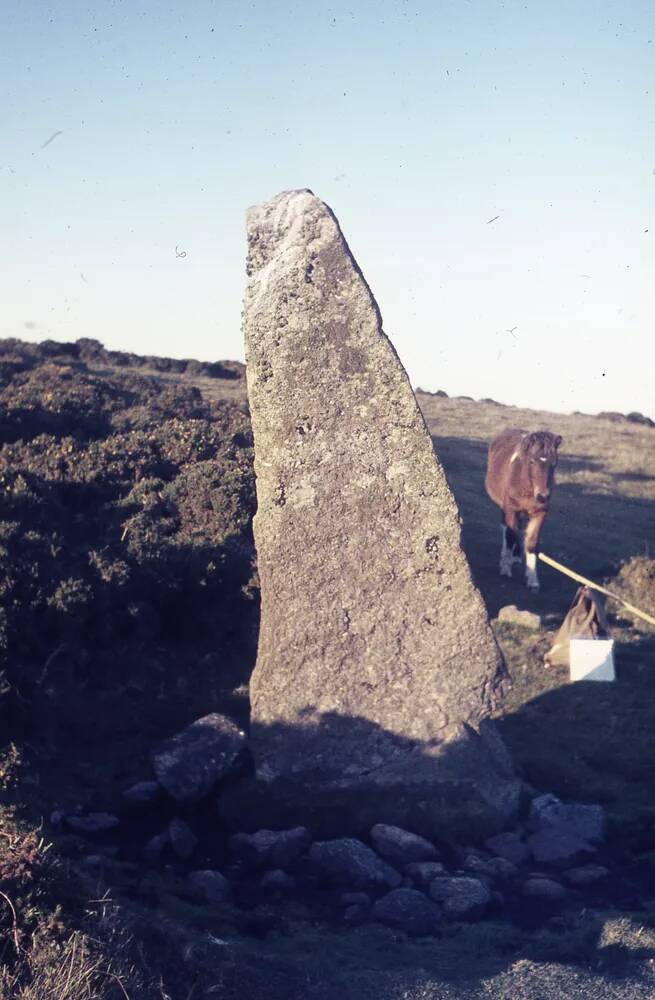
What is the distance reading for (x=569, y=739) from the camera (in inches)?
384

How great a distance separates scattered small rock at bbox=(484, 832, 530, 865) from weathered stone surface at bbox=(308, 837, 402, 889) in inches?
36.0

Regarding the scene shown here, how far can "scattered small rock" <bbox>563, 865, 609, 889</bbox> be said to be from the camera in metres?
7.32

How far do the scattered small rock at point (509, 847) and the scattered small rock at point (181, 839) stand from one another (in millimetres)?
2219

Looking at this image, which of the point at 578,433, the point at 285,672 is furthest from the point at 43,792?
the point at 578,433

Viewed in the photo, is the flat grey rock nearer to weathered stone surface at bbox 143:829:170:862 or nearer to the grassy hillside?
the grassy hillside

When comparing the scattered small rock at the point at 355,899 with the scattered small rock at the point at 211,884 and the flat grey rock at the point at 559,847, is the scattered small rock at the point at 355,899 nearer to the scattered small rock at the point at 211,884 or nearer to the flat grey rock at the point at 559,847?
the scattered small rock at the point at 211,884

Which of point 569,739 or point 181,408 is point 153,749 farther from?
point 181,408

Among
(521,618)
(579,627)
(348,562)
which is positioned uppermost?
(348,562)

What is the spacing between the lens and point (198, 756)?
857cm

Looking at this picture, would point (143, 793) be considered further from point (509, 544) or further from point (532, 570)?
point (509, 544)

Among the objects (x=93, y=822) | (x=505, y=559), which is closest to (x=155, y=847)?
(x=93, y=822)

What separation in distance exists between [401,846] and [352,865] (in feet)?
1.63

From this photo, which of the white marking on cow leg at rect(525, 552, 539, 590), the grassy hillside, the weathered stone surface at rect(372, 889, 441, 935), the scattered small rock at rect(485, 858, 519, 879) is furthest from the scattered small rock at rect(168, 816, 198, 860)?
the white marking on cow leg at rect(525, 552, 539, 590)

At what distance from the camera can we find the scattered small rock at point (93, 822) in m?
7.81
